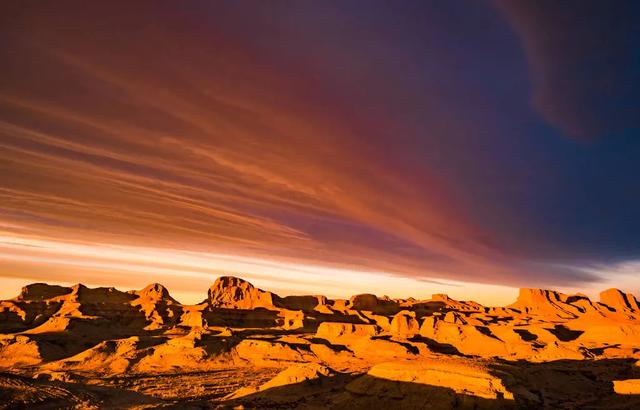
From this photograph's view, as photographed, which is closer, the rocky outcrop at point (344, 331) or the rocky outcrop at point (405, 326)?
the rocky outcrop at point (344, 331)

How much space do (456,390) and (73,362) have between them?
260ft

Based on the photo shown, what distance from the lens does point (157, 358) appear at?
90.1 m

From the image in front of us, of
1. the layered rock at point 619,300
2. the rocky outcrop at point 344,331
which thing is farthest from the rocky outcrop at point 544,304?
the rocky outcrop at point 344,331

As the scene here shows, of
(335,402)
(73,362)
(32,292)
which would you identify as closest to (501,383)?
(335,402)

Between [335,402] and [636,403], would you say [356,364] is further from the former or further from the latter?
[636,403]

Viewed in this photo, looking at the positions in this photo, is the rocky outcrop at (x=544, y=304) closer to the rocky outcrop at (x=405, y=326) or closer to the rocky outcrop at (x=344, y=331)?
the rocky outcrop at (x=405, y=326)

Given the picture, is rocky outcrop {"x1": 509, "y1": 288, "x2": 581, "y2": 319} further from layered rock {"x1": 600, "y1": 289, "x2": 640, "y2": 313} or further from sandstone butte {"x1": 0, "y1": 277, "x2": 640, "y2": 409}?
layered rock {"x1": 600, "y1": 289, "x2": 640, "y2": 313}

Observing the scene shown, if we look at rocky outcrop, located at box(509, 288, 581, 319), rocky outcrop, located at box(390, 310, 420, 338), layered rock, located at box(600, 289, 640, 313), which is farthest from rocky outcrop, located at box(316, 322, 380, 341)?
layered rock, located at box(600, 289, 640, 313)

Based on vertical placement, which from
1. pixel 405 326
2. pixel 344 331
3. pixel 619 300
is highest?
pixel 619 300

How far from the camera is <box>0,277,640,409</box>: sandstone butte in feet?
154

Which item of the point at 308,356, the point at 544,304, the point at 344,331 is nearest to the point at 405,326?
the point at 344,331

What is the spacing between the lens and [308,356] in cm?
9825

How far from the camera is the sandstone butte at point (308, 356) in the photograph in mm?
46906

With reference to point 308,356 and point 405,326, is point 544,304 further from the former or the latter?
point 308,356
